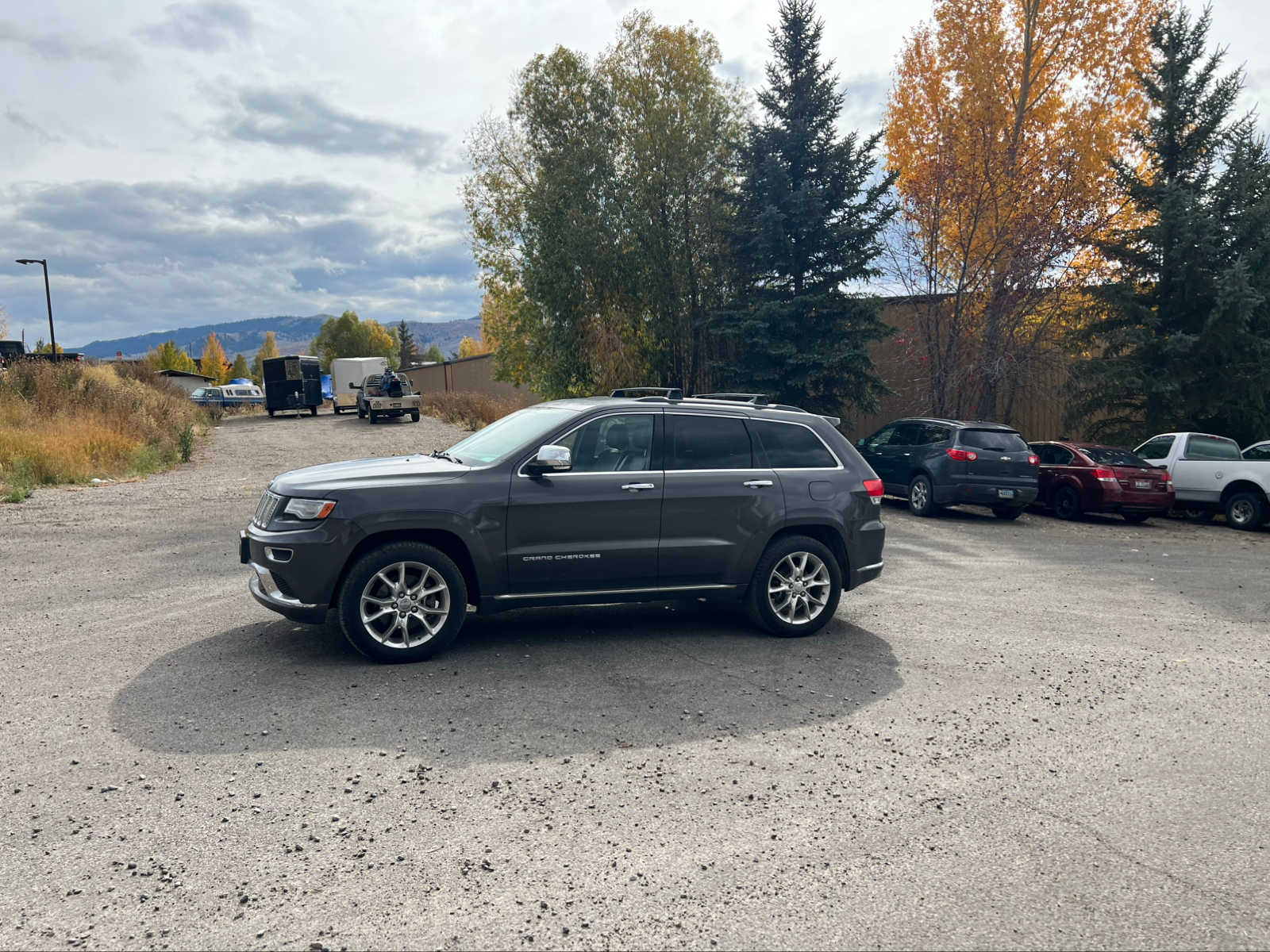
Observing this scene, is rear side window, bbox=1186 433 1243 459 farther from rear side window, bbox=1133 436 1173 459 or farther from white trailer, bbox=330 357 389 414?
white trailer, bbox=330 357 389 414

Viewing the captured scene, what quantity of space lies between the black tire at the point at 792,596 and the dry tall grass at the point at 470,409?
83.1 feet

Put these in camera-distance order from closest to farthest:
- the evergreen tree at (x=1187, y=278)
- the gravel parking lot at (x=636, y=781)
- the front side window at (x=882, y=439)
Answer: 1. the gravel parking lot at (x=636, y=781)
2. the front side window at (x=882, y=439)
3. the evergreen tree at (x=1187, y=278)

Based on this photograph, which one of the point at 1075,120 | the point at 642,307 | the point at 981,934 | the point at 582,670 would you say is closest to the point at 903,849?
the point at 981,934

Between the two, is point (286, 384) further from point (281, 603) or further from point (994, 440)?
point (281, 603)

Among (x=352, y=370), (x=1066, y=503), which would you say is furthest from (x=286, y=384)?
(x=1066, y=503)

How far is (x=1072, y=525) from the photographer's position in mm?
16000

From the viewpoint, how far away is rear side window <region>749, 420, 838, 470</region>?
7133 mm

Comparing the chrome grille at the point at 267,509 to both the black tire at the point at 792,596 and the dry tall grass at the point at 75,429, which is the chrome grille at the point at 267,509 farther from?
the dry tall grass at the point at 75,429

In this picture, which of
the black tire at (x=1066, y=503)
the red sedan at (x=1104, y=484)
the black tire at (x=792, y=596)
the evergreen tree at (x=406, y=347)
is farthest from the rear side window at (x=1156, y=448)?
the evergreen tree at (x=406, y=347)

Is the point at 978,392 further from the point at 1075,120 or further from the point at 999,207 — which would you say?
the point at 1075,120

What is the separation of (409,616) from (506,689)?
0.92m

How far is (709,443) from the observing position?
6.97m

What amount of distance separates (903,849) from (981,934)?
60 centimetres

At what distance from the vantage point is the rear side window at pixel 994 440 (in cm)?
1573
